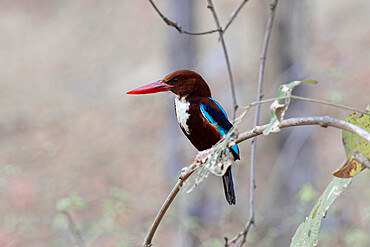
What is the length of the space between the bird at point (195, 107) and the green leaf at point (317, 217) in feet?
0.73

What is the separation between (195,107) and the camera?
3.87 feet

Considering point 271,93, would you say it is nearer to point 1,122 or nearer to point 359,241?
point 359,241

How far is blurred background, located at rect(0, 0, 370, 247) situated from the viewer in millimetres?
3945

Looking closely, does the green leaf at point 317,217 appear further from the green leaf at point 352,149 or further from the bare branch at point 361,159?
the bare branch at point 361,159

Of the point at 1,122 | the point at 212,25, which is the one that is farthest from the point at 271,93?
the point at 212,25

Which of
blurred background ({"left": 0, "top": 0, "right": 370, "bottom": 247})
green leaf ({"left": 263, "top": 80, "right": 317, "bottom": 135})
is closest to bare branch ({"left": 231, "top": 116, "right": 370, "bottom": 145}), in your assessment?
green leaf ({"left": 263, "top": 80, "right": 317, "bottom": 135})

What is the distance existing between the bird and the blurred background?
151cm

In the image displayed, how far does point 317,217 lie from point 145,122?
8.55 meters

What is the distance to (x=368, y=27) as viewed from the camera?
1142 cm

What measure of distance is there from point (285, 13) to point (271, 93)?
62cm

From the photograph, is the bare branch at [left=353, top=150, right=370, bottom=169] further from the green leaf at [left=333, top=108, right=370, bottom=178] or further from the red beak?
the red beak

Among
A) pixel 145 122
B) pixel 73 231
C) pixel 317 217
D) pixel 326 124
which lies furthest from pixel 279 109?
pixel 145 122

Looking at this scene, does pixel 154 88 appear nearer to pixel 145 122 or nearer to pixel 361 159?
pixel 361 159

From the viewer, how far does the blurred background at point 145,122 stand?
3945 millimetres
